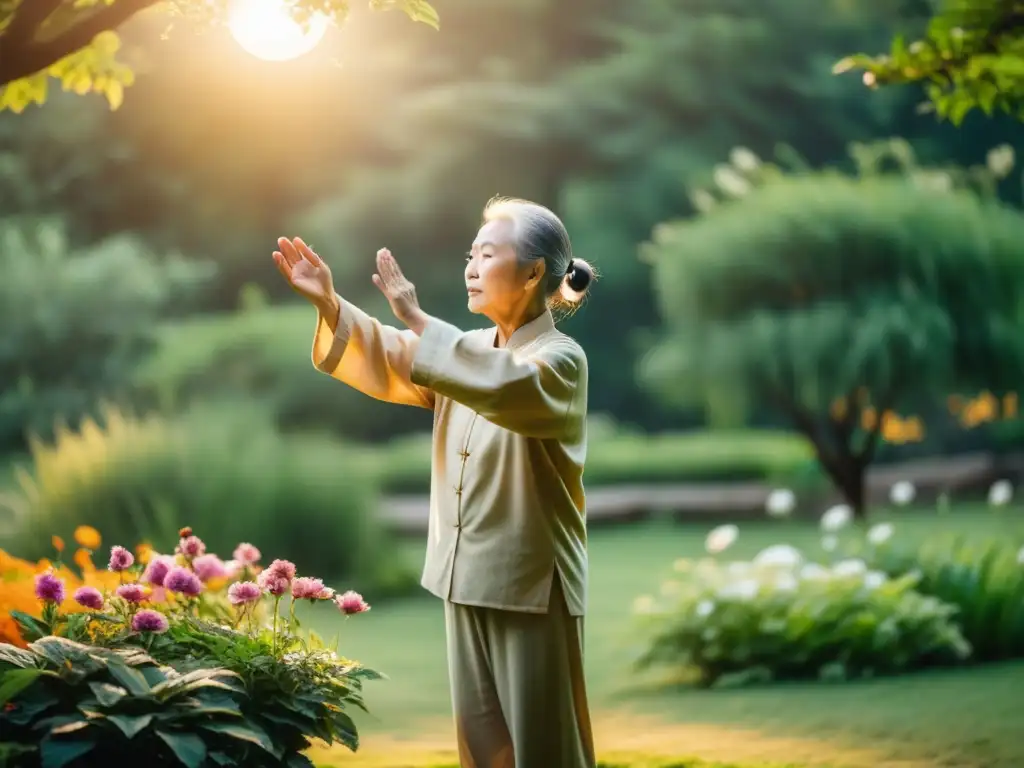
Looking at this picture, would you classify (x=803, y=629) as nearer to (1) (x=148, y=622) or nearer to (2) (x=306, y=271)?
(1) (x=148, y=622)

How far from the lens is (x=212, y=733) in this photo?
7.23ft

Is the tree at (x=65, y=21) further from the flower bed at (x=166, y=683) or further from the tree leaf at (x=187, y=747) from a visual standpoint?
the tree leaf at (x=187, y=747)

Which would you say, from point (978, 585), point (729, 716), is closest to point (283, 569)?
point (729, 716)

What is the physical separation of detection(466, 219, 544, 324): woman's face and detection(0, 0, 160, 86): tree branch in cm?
86

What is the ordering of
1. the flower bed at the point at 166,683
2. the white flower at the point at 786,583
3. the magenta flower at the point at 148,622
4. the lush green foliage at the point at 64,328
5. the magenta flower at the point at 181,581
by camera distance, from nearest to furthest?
the flower bed at the point at 166,683 < the magenta flower at the point at 148,622 < the magenta flower at the point at 181,581 < the white flower at the point at 786,583 < the lush green foliage at the point at 64,328

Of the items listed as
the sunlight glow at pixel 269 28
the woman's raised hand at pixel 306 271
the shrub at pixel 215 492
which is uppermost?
the sunlight glow at pixel 269 28

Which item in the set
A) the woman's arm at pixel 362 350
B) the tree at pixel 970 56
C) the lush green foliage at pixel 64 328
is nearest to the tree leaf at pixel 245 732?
the woman's arm at pixel 362 350

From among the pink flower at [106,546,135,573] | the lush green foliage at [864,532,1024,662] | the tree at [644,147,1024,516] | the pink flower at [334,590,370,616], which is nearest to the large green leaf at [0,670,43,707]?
the pink flower at [106,546,135,573]

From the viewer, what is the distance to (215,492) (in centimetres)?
617

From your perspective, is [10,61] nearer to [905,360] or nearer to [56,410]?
[905,360]

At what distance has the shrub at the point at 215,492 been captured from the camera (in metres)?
5.97

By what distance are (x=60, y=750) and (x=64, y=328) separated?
25.0ft

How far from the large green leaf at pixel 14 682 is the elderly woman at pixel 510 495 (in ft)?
2.19

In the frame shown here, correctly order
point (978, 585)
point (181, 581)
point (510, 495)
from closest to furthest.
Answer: point (510, 495) < point (181, 581) < point (978, 585)
